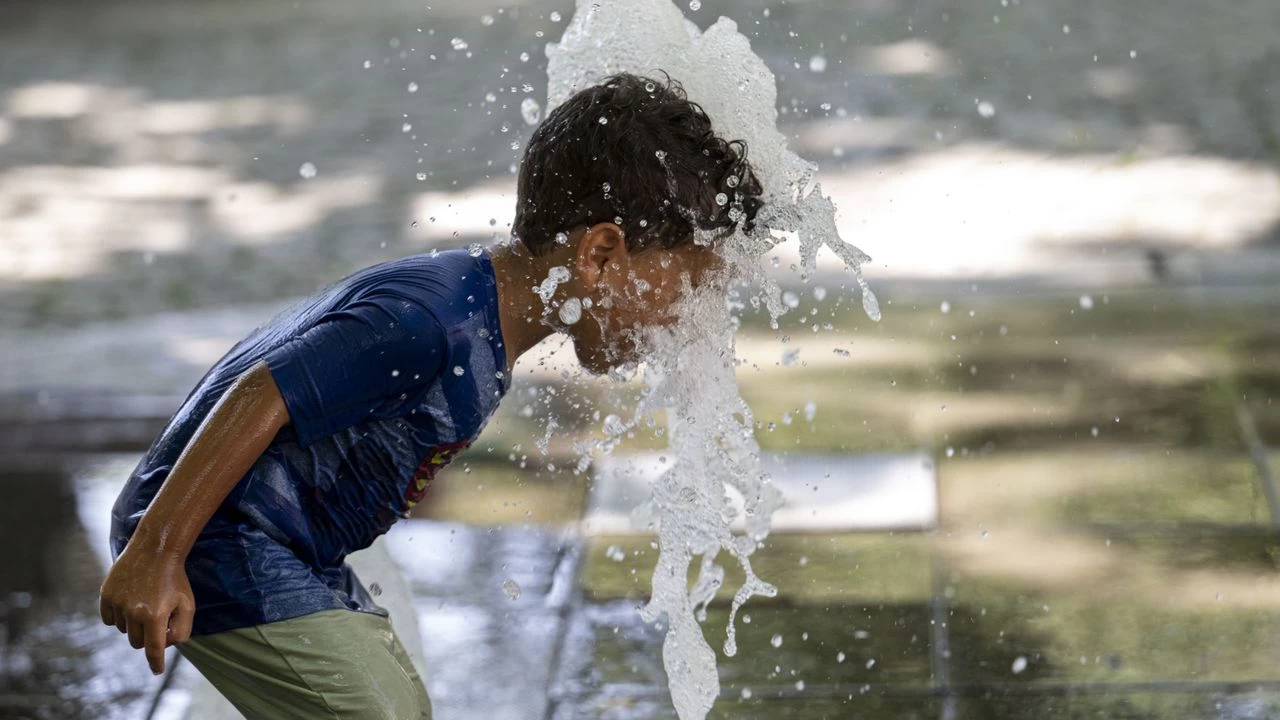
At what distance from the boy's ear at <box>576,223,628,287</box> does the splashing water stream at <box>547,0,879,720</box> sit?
0.13m

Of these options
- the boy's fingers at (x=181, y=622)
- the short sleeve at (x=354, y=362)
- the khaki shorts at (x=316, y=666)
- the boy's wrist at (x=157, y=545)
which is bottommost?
the khaki shorts at (x=316, y=666)

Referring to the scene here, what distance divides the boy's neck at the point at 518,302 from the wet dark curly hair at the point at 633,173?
0.09 feet

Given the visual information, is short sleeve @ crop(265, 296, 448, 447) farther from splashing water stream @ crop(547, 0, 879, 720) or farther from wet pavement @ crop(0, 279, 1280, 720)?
wet pavement @ crop(0, 279, 1280, 720)

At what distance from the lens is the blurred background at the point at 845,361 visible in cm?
297

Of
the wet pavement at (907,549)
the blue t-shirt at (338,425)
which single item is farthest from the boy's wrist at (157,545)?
the wet pavement at (907,549)

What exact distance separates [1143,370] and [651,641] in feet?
5.63

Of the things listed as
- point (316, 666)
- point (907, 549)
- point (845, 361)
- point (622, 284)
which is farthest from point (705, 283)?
point (845, 361)

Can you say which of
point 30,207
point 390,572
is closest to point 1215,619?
point 390,572

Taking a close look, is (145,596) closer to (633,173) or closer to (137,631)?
(137,631)

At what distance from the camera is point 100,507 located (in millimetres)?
3701

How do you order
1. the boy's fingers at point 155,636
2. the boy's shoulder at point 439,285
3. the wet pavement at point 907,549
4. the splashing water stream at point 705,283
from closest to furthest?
the boy's fingers at point 155,636, the boy's shoulder at point 439,285, the splashing water stream at point 705,283, the wet pavement at point 907,549

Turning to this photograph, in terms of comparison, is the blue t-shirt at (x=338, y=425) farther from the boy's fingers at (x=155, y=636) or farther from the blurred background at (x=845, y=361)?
the blurred background at (x=845, y=361)

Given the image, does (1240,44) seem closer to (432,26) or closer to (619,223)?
(432,26)

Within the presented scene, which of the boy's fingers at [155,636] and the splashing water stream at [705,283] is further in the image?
the splashing water stream at [705,283]
